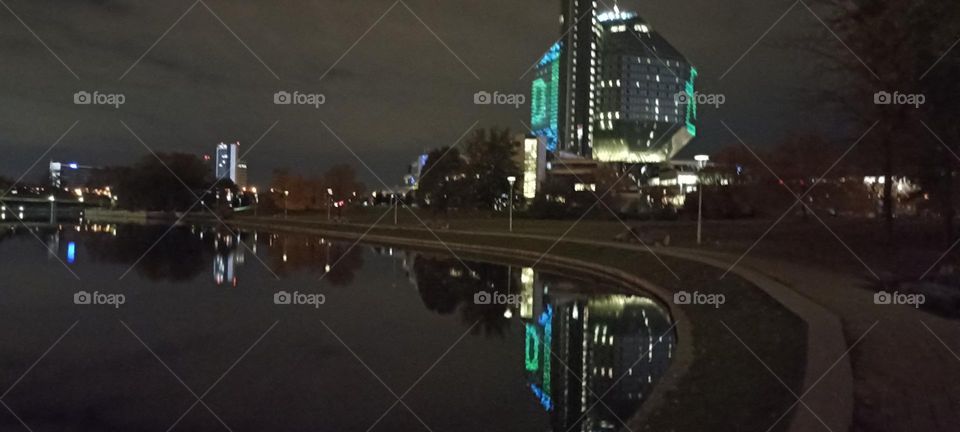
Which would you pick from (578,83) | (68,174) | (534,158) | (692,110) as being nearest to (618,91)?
(578,83)

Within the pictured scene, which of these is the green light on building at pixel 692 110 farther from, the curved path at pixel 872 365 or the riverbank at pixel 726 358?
the curved path at pixel 872 365

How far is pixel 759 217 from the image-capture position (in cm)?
5491

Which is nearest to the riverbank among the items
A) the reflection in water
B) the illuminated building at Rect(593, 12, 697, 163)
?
the reflection in water

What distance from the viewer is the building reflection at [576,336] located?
29.1ft

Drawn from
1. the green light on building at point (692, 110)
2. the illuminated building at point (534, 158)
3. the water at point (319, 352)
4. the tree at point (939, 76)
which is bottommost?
the water at point (319, 352)

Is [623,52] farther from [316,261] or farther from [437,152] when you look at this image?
[316,261]

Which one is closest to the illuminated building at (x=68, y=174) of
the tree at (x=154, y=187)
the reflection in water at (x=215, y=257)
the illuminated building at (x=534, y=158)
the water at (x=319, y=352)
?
the tree at (x=154, y=187)

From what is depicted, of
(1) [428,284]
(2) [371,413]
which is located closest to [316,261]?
(1) [428,284]

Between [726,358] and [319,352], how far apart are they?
242 inches

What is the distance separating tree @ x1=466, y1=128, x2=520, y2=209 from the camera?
6900 cm

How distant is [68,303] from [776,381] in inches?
592

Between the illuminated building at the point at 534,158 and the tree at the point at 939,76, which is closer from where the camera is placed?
the tree at the point at 939,76

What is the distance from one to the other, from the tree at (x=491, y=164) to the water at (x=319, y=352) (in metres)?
46.1

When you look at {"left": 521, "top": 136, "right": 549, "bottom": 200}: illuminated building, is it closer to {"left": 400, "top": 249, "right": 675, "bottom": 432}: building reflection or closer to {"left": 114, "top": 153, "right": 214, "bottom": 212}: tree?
{"left": 114, "top": 153, "right": 214, "bottom": 212}: tree
